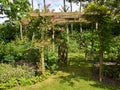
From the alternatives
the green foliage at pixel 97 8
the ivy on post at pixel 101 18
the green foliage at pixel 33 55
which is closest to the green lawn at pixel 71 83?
the ivy on post at pixel 101 18

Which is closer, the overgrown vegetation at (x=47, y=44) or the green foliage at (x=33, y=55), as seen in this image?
the overgrown vegetation at (x=47, y=44)

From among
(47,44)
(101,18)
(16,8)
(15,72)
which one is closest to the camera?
(16,8)

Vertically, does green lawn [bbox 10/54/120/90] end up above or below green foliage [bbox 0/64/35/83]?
below

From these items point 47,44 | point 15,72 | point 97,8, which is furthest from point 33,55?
point 97,8

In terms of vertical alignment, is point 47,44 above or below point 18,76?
above

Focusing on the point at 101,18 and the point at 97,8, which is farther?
the point at 101,18

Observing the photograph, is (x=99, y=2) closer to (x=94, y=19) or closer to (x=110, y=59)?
(x=94, y=19)

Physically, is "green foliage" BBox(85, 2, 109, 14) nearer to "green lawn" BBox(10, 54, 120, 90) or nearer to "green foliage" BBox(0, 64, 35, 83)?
"green lawn" BBox(10, 54, 120, 90)

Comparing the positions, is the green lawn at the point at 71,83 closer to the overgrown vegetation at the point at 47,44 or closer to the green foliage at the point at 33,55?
the overgrown vegetation at the point at 47,44

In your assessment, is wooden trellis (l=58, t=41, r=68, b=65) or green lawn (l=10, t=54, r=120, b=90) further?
wooden trellis (l=58, t=41, r=68, b=65)

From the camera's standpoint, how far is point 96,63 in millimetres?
14180

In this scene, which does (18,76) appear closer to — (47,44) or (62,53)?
(47,44)

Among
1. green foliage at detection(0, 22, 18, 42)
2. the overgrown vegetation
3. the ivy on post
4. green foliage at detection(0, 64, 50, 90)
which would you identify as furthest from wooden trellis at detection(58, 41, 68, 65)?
green foliage at detection(0, 22, 18, 42)

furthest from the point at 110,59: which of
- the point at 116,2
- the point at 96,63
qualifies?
the point at 116,2
